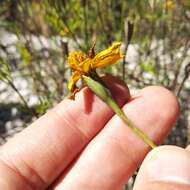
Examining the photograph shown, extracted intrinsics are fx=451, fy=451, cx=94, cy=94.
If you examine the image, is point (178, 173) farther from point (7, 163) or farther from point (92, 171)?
point (7, 163)

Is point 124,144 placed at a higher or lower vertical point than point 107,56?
lower

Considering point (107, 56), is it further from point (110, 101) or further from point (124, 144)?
point (124, 144)

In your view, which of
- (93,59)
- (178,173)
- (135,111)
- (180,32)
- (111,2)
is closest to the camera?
(178,173)

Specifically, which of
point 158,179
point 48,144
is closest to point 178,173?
point 158,179

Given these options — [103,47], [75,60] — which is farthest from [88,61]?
[103,47]

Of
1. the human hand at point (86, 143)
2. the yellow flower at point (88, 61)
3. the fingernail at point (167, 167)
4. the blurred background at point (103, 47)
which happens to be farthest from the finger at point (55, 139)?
the blurred background at point (103, 47)

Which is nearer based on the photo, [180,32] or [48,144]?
[48,144]
